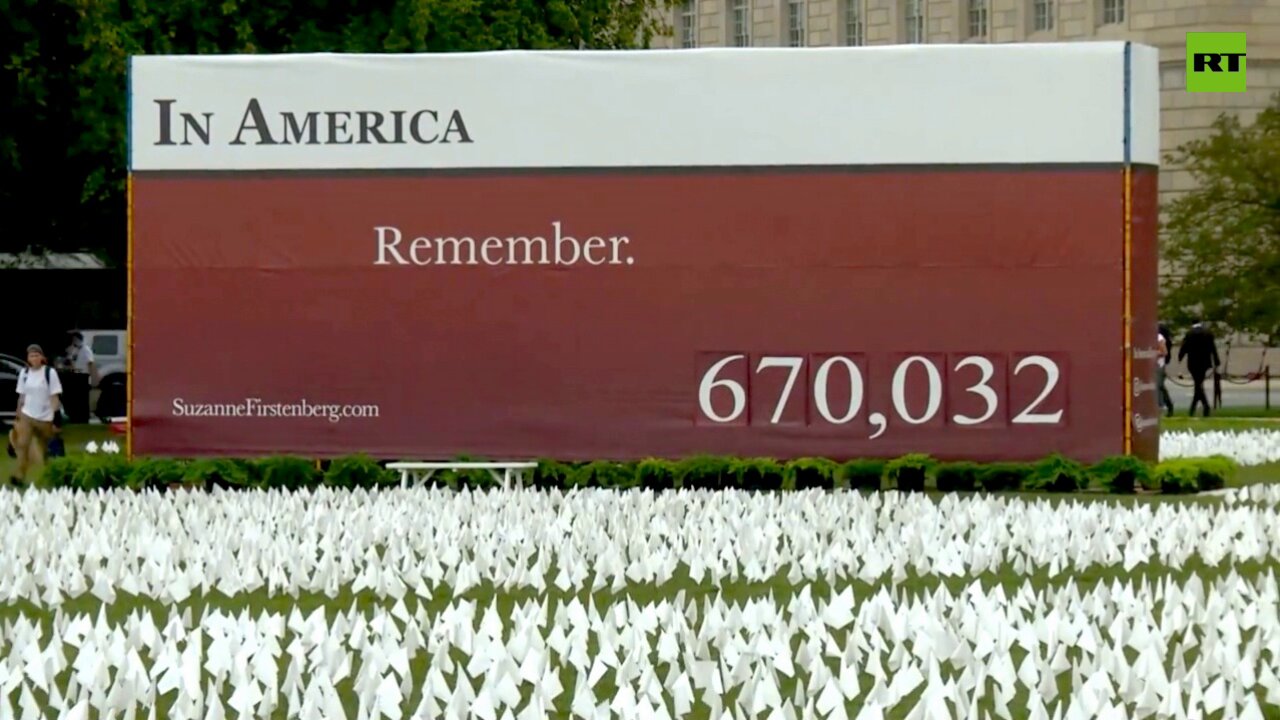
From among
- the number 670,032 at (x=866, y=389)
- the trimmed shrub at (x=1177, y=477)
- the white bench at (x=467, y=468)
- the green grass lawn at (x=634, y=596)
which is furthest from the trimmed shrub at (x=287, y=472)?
the green grass lawn at (x=634, y=596)

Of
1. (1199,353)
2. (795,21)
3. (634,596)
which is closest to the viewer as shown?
(634,596)

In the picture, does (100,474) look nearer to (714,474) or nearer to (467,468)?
(467,468)

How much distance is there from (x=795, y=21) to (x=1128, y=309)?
→ 7305 centimetres

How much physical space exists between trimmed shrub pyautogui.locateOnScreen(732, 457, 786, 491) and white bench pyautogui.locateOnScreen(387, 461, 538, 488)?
159cm

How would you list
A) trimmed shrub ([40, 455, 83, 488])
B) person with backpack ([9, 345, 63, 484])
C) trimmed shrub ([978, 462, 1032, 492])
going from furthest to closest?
person with backpack ([9, 345, 63, 484]), trimmed shrub ([40, 455, 83, 488]), trimmed shrub ([978, 462, 1032, 492])

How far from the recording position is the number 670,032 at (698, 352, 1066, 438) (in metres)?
23.5

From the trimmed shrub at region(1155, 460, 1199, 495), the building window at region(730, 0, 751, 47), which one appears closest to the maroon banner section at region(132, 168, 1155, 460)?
the trimmed shrub at region(1155, 460, 1199, 495)

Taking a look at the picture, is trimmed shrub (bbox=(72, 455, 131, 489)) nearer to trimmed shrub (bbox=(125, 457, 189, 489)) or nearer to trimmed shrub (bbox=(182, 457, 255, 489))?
trimmed shrub (bbox=(125, 457, 189, 489))

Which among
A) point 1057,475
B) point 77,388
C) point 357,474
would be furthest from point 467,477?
point 77,388

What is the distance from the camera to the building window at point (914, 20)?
89.9m

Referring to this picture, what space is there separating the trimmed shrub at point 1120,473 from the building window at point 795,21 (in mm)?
72498

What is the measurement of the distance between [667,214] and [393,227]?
7.11ft

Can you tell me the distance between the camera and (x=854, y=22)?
92938mm

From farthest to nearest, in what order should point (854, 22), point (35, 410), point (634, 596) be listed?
point (854, 22)
point (35, 410)
point (634, 596)
